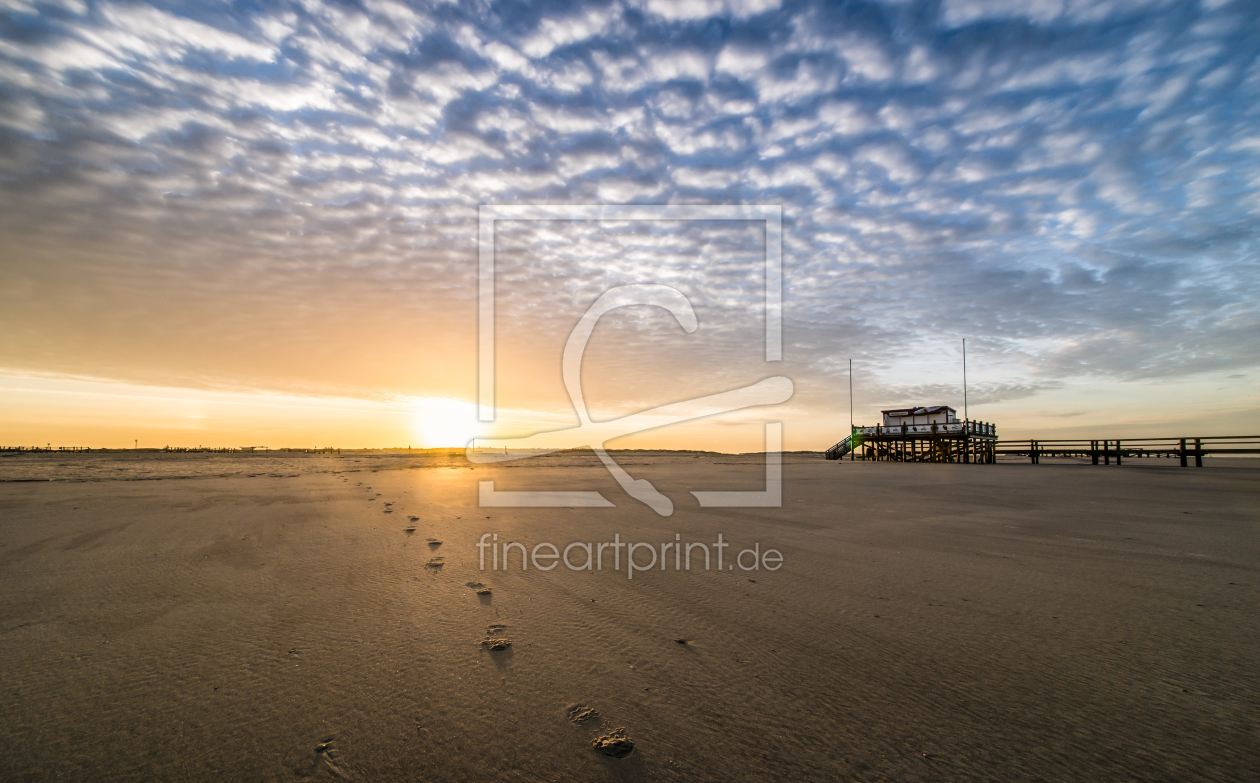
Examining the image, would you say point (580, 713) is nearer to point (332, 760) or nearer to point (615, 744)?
point (615, 744)

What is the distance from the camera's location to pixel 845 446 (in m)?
53.0

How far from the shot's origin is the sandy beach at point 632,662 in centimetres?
229

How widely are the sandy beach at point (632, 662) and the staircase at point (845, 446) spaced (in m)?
47.0

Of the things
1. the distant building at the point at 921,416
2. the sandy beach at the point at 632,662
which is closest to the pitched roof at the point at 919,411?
the distant building at the point at 921,416

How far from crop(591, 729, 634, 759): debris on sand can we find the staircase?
5415 centimetres

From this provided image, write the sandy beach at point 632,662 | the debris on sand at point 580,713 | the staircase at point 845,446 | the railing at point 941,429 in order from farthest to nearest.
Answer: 1. the staircase at point 845,446
2. the railing at point 941,429
3. the debris on sand at point 580,713
4. the sandy beach at point 632,662

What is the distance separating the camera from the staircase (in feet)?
170

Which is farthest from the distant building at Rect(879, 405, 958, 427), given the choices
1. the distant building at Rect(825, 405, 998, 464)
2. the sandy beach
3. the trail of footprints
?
the trail of footprints

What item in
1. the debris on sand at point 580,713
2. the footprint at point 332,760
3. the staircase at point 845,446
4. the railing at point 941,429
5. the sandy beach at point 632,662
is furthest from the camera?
the staircase at point 845,446

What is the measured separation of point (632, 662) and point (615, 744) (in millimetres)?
944

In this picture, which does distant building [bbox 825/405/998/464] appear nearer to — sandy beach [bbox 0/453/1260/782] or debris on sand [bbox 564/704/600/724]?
sandy beach [bbox 0/453/1260/782]

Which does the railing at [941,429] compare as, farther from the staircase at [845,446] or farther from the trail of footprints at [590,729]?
the trail of footprints at [590,729]

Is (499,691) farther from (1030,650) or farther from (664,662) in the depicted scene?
(1030,650)

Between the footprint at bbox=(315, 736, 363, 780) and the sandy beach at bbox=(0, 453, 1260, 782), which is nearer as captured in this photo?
the footprint at bbox=(315, 736, 363, 780)
